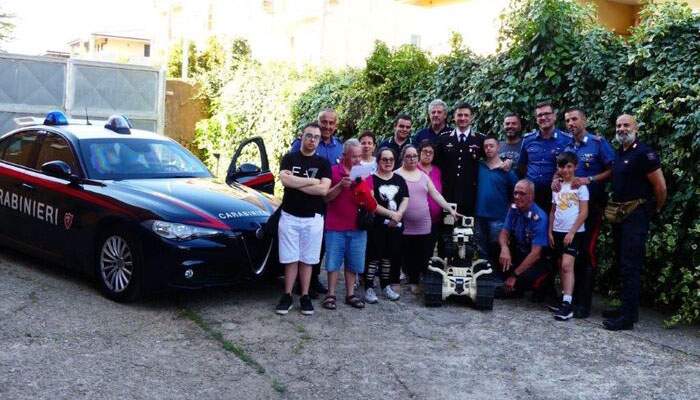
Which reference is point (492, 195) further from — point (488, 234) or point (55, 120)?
point (55, 120)

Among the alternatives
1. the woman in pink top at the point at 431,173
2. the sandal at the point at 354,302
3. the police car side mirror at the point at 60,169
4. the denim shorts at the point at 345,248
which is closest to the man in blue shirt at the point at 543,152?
the woman in pink top at the point at 431,173

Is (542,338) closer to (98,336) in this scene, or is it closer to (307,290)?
(307,290)

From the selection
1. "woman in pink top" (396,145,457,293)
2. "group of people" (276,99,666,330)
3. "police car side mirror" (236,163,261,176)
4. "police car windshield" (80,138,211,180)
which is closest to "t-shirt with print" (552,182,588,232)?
"group of people" (276,99,666,330)

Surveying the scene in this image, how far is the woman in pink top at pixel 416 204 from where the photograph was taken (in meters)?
6.95

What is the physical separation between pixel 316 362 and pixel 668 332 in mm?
3171

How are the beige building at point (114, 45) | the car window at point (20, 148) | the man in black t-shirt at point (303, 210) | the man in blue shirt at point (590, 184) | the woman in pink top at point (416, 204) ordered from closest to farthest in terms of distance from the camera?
the man in black t-shirt at point (303, 210), the man in blue shirt at point (590, 184), the woman in pink top at point (416, 204), the car window at point (20, 148), the beige building at point (114, 45)

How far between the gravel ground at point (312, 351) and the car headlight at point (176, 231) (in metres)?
0.65

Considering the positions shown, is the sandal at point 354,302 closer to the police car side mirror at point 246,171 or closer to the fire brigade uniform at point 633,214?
the police car side mirror at point 246,171

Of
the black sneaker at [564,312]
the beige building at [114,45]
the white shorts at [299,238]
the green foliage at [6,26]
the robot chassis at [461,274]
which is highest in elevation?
the beige building at [114,45]

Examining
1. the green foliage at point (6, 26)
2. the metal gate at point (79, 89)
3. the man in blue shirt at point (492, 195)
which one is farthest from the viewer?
the green foliage at point (6, 26)

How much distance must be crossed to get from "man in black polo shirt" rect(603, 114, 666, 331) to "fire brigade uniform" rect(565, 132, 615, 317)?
1.08 feet

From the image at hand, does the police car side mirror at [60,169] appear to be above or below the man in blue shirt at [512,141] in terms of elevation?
below

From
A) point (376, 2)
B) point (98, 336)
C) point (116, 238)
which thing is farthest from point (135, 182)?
point (376, 2)

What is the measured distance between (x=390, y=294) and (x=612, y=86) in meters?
2.95
